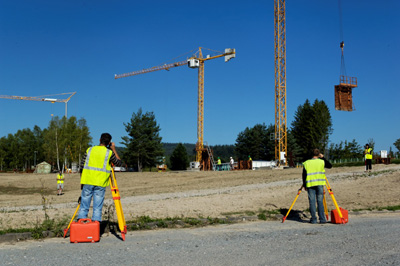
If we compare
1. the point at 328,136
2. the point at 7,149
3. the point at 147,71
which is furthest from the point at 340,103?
the point at 7,149

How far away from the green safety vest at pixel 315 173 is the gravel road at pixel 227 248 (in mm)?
1540

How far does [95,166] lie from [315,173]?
5.76m

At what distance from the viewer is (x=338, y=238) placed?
25.2ft

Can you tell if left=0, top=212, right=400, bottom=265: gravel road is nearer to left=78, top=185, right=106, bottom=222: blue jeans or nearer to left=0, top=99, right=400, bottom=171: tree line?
left=78, top=185, right=106, bottom=222: blue jeans

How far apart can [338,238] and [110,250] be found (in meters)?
4.23

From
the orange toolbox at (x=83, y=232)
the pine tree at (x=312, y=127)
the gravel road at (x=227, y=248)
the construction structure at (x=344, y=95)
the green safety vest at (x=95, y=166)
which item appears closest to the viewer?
the gravel road at (x=227, y=248)

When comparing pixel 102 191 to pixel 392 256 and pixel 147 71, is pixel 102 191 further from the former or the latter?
pixel 147 71

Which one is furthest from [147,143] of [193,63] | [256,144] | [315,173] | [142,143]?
[315,173]

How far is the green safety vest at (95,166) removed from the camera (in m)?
7.66

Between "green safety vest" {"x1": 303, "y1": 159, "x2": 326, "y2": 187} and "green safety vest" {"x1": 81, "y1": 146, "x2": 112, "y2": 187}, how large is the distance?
17.5 ft

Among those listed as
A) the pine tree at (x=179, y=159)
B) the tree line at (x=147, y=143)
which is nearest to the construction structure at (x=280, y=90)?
the tree line at (x=147, y=143)

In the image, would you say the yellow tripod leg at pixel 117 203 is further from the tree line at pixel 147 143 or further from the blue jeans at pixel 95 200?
the tree line at pixel 147 143

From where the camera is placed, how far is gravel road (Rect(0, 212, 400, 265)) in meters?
5.82

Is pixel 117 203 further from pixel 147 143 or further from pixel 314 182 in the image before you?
pixel 147 143
